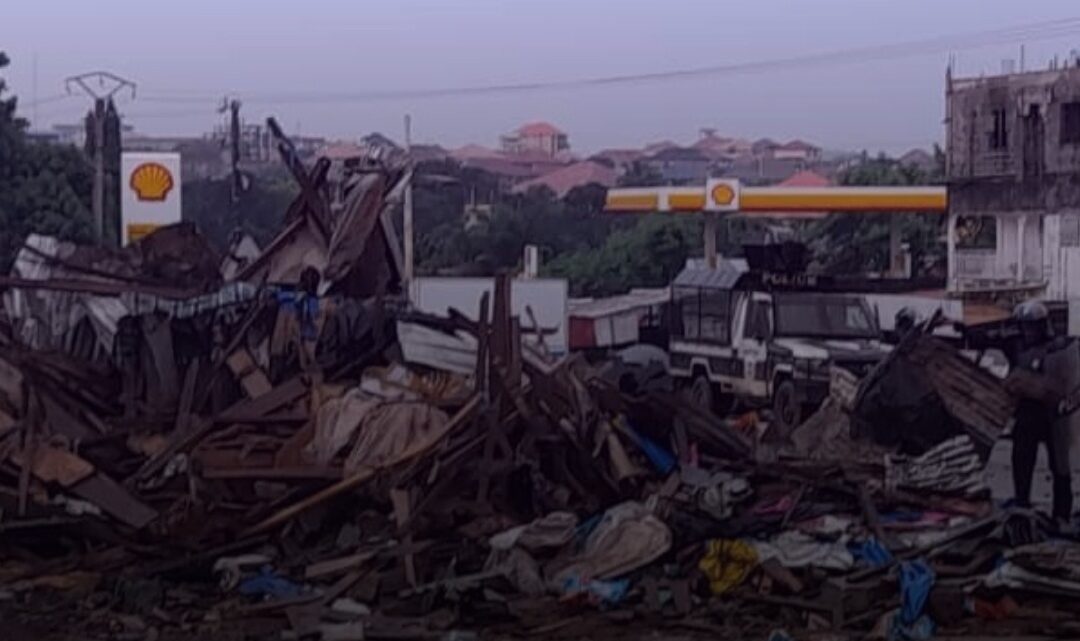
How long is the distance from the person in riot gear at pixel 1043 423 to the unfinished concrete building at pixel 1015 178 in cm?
2779

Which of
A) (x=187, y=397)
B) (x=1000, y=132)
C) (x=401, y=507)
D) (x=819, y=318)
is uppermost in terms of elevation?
(x=1000, y=132)

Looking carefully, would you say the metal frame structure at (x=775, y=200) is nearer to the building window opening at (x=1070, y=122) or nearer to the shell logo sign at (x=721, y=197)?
the shell logo sign at (x=721, y=197)

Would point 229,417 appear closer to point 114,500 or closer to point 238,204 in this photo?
point 114,500

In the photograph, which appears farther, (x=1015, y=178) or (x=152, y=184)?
(x=1015, y=178)

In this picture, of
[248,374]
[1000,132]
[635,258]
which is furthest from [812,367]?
[1000,132]

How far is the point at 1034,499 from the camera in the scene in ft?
55.8

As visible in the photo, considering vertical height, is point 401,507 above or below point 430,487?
below

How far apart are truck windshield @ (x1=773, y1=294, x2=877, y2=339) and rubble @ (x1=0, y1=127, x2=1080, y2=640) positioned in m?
5.13

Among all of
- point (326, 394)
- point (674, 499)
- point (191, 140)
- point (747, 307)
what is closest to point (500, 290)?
point (326, 394)

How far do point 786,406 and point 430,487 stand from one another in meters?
9.88

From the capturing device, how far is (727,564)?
49.2 feet

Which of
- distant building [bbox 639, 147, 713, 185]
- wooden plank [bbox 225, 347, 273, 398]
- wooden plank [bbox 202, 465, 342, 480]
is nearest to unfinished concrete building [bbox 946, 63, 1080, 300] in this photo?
distant building [bbox 639, 147, 713, 185]

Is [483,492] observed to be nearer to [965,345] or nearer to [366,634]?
[366,634]

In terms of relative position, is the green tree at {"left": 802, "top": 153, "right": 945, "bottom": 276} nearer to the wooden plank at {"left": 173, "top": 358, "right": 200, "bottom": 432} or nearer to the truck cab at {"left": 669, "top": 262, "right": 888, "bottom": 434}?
the truck cab at {"left": 669, "top": 262, "right": 888, "bottom": 434}
